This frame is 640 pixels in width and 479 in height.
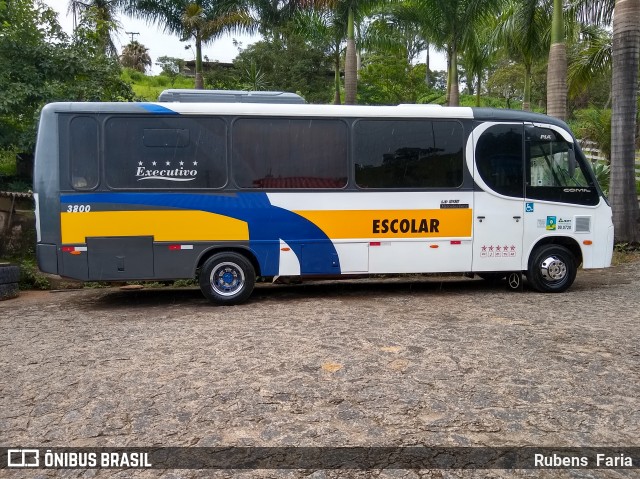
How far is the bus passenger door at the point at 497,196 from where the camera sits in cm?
863

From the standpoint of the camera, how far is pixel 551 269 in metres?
8.85

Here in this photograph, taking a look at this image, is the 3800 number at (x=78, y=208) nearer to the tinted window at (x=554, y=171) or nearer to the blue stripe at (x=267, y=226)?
the blue stripe at (x=267, y=226)

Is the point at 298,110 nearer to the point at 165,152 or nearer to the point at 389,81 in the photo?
the point at 165,152

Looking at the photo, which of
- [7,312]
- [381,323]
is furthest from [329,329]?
[7,312]

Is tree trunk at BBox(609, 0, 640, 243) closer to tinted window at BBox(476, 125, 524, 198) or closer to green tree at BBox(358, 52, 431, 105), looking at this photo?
tinted window at BBox(476, 125, 524, 198)

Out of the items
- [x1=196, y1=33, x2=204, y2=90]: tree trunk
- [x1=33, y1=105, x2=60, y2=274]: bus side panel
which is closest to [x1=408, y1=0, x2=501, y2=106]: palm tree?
[x1=196, y1=33, x2=204, y2=90]: tree trunk

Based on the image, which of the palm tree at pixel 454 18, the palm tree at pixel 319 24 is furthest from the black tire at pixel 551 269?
the palm tree at pixel 319 24

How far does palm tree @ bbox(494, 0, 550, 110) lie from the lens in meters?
16.2

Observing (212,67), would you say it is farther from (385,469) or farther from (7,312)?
(385,469)

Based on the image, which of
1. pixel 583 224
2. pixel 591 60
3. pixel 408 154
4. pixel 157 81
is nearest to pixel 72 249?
pixel 408 154

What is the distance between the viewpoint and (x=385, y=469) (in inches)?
134

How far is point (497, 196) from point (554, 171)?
983mm

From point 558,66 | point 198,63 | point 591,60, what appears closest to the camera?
point 558,66

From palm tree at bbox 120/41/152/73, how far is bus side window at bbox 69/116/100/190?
1327 inches
